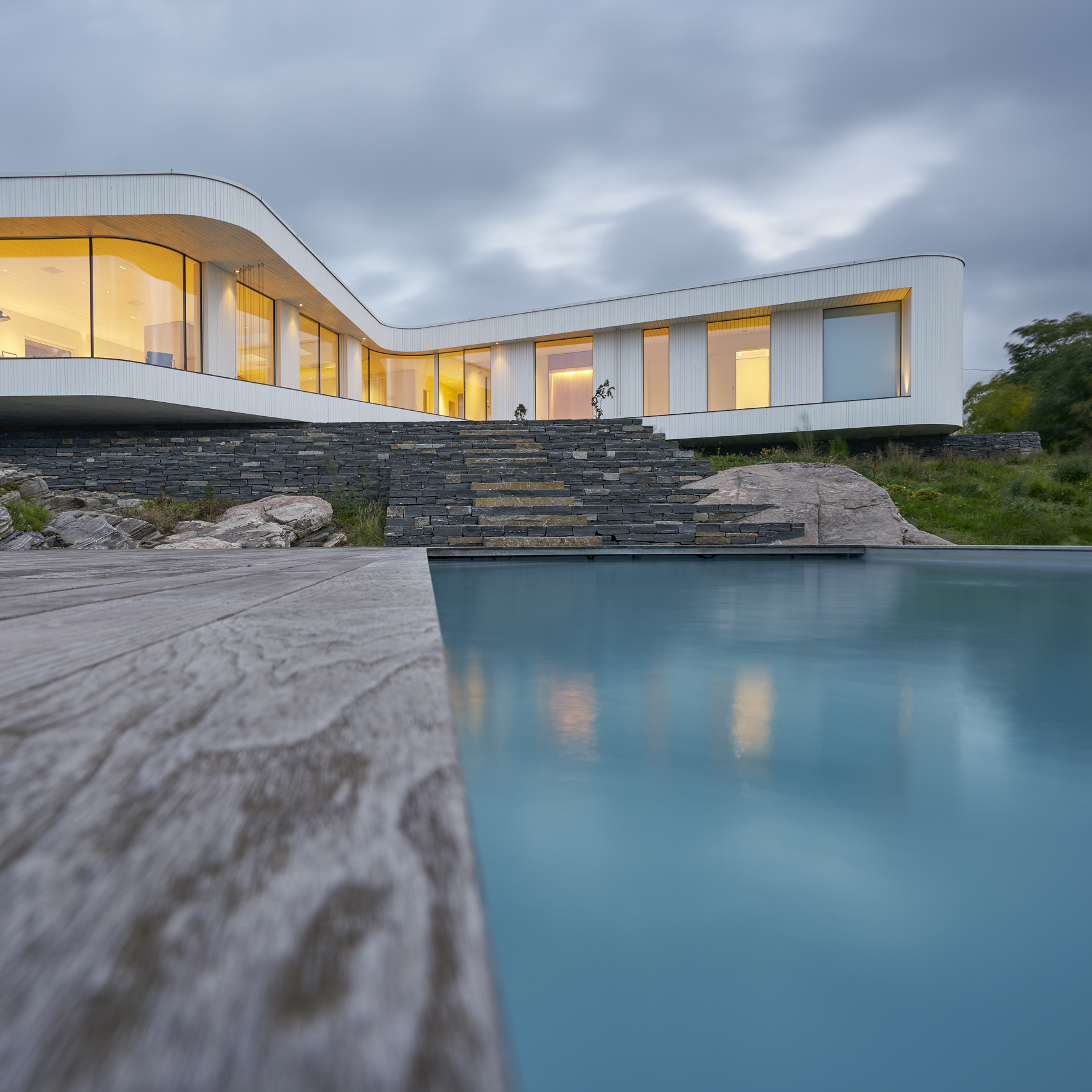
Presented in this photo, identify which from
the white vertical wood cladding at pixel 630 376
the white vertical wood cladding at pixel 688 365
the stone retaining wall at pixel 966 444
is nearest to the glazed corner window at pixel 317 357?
the white vertical wood cladding at pixel 630 376

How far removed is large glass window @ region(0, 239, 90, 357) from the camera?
33.2 feet

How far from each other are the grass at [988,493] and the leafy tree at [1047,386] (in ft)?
21.6

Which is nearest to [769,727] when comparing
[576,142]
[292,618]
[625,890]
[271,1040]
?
[625,890]

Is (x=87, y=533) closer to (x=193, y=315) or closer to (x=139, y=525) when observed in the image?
(x=139, y=525)

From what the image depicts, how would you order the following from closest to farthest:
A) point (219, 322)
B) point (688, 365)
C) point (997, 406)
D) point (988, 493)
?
point (988, 493) → point (219, 322) → point (688, 365) → point (997, 406)

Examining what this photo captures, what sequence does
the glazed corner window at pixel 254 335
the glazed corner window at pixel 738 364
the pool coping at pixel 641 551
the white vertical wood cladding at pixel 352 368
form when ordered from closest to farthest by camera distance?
the pool coping at pixel 641 551 < the glazed corner window at pixel 254 335 < the glazed corner window at pixel 738 364 < the white vertical wood cladding at pixel 352 368

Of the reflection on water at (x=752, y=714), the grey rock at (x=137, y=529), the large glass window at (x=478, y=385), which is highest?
the large glass window at (x=478, y=385)

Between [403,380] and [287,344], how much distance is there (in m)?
4.86

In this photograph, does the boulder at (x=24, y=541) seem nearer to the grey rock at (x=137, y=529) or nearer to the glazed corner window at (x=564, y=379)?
the grey rock at (x=137, y=529)

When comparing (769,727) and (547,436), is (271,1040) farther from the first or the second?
(547,436)

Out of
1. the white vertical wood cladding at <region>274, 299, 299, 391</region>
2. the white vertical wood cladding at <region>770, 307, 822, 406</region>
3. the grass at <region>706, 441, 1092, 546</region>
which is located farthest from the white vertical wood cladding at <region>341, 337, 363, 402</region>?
the grass at <region>706, 441, 1092, 546</region>

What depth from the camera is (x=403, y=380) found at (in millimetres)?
18734

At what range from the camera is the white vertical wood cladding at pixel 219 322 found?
11586 mm

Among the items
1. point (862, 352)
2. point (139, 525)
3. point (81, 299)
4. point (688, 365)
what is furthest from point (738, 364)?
point (81, 299)
